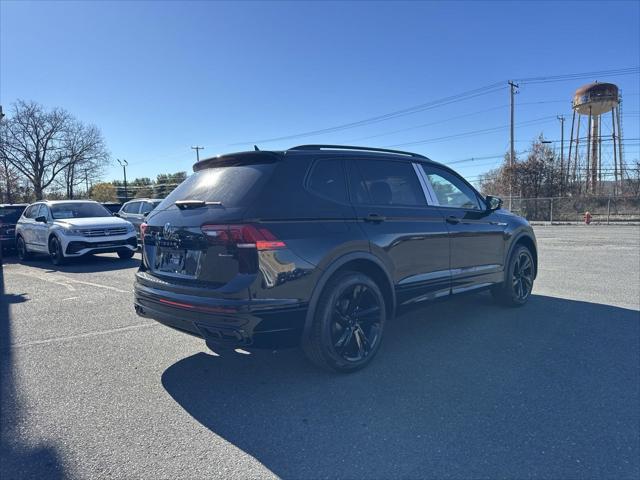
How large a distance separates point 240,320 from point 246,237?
Result: 59 centimetres

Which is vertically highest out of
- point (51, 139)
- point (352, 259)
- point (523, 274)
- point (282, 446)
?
point (51, 139)

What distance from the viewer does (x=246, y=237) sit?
10.5ft

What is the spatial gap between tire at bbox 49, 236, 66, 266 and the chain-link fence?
29984 millimetres

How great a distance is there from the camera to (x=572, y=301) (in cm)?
633

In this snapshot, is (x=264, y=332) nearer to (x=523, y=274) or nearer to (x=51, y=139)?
(x=523, y=274)

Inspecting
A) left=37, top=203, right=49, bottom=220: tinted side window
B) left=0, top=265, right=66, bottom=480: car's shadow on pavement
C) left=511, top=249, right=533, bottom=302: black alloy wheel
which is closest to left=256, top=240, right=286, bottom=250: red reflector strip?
left=0, top=265, right=66, bottom=480: car's shadow on pavement

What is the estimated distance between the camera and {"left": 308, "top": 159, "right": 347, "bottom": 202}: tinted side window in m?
3.75

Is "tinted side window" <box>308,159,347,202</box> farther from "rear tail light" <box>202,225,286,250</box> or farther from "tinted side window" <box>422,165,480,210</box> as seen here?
"tinted side window" <box>422,165,480,210</box>

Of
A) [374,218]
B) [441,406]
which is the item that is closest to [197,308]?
[374,218]

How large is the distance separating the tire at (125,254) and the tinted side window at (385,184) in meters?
8.90

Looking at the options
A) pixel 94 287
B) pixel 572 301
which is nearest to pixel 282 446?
pixel 572 301

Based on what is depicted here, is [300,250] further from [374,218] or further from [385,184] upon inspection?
[385,184]

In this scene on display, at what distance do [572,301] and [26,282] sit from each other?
9525 millimetres

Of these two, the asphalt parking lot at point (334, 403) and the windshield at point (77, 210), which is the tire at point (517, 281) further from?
the windshield at point (77, 210)
